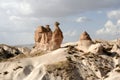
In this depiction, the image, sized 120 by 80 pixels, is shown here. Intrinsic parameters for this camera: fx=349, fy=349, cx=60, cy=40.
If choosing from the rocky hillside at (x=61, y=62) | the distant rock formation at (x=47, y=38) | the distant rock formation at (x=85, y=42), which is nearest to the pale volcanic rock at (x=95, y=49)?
the rocky hillside at (x=61, y=62)

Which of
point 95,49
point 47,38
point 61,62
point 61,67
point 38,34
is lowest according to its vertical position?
point 61,67

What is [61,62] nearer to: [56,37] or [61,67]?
[61,67]

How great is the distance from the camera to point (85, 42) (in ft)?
238

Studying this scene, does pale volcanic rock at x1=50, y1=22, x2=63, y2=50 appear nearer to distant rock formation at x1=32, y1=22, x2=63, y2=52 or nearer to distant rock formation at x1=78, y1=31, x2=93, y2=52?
distant rock formation at x1=32, y1=22, x2=63, y2=52

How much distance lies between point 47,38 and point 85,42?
8.16 meters

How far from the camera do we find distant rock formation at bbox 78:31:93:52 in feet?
238

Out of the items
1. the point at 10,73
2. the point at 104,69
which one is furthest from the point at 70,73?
the point at 10,73

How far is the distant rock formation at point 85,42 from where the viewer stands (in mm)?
72500

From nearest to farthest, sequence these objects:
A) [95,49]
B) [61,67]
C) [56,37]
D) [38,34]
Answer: [61,67]
[95,49]
[56,37]
[38,34]

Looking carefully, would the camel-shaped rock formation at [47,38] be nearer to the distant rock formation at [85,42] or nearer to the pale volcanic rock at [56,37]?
the pale volcanic rock at [56,37]

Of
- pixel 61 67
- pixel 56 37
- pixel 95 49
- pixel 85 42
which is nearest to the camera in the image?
pixel 61 67

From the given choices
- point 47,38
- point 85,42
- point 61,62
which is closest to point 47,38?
point 47,38

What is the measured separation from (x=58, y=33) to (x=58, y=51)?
4.87 meters

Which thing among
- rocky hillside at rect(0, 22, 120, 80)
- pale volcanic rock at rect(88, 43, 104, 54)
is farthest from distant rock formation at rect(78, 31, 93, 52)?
pale volcanic rock at rect(88, 43, 104, 54)
